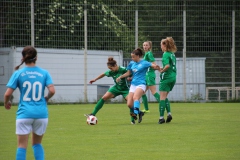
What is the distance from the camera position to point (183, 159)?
939 centimetres

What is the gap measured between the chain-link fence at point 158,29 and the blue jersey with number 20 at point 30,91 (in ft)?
66.6

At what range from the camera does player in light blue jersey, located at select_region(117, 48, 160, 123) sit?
1567 cm

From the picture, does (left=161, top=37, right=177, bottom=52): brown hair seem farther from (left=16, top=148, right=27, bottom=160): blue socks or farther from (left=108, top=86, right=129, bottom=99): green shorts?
(left=16, top=148, right=27, bottom=160): blue socks

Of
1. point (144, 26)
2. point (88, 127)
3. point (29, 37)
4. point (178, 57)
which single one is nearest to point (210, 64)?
point (178, 57)

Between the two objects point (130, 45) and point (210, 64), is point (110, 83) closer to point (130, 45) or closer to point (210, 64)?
point (130, 45)

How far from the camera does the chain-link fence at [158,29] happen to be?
94.2ft

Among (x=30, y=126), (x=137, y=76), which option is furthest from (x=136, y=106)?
(x=30, y=126)

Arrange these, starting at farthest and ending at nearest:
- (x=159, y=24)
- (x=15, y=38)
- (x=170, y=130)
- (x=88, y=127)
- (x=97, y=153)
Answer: (x=159, y=24) → (x=15, y=38) → (x=88, y=127) → (x=170, y=130) → (x=97, y=153)

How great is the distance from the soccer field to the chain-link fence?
11.6 metres

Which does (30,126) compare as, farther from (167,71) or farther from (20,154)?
(167,71)

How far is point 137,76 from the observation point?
16.0m

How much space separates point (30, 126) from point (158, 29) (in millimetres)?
21871

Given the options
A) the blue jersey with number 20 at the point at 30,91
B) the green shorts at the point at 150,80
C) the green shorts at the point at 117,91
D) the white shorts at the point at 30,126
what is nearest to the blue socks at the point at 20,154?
the white shorts at the point at 30,126

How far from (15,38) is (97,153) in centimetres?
1835
